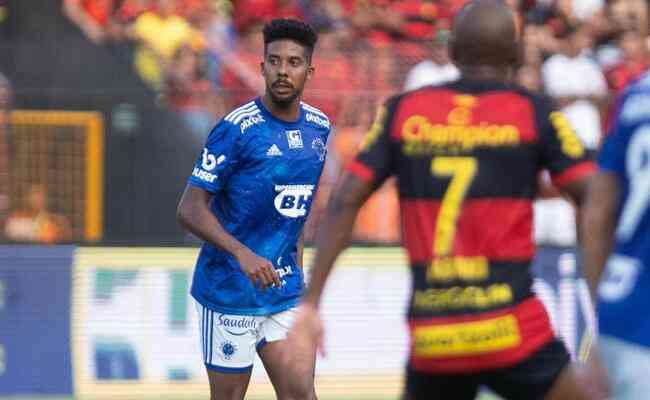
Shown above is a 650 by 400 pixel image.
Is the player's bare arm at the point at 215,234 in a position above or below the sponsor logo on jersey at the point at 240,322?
above

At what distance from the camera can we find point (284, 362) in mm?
7371

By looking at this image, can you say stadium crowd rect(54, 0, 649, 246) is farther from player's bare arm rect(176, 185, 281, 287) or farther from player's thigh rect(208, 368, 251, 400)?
player's bare arm rect(176, 185, 281, 287)

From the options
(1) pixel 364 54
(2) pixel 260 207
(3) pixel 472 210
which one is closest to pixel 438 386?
(3) pixel 472 210

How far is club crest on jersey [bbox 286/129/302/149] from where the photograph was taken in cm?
749

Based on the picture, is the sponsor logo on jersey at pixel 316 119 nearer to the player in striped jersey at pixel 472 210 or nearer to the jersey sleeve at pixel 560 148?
the player in striped jersey at pixel 472 210

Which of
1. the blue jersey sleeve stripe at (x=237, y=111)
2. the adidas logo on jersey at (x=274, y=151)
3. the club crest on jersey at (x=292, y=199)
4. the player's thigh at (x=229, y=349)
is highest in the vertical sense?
the blue jersey sleeve stripe at (x=237, y=111)

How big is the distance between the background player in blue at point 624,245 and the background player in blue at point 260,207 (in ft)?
9.17

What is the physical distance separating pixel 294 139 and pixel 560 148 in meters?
2.54

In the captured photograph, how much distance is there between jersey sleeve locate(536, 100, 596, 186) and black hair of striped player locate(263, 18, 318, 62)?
2514 mm

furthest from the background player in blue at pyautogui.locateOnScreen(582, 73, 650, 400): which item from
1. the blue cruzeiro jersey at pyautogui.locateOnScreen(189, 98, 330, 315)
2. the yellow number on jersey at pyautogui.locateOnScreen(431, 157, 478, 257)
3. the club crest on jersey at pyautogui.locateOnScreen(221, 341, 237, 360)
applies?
the club crest on jersey at pyautogui.locateOnScreen(221, 341, 237, 360)

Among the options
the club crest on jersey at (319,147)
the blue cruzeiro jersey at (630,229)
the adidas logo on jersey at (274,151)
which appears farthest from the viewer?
the club crest on jersey at (319,147)

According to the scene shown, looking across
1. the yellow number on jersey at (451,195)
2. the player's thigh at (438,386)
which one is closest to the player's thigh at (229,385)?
the player's thigh at (438,386)

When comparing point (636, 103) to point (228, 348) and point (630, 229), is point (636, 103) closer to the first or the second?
point (630, 229)

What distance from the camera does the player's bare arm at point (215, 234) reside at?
7.09m
